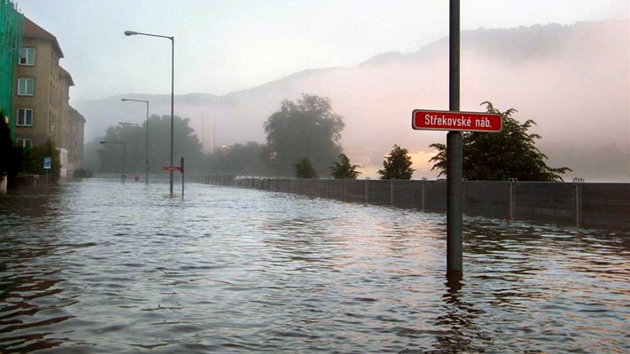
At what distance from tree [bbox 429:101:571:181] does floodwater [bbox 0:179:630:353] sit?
2014cm

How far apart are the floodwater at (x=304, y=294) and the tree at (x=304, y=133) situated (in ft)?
345

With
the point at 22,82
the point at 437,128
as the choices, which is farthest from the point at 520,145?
the point at 22,82

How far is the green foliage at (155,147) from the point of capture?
175 m

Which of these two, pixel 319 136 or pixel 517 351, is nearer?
pixel 517 351

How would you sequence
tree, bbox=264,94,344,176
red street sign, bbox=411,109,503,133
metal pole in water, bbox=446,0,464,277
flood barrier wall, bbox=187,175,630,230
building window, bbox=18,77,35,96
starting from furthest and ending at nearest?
tree, bbox=264,94,344,176 < building window, bbox=18,77,35,96 < flood barrier wall, bbox=187,175,630,230 < metal pole in water, bbox=446,0,464,277 < red street sign, bbox=411,109,503,133

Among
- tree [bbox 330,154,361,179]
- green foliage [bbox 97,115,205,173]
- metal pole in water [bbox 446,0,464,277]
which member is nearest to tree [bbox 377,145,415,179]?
tree [bbox 330,154,361,179]

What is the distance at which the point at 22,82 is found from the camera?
78375 millimetres

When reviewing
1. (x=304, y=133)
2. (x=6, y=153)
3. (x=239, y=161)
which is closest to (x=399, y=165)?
(x=6, y=153)

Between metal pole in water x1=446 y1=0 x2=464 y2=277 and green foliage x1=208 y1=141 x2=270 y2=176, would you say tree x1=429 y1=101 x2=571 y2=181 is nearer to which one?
metal pole in water x1=446 y1=0 x2=464 y2=277

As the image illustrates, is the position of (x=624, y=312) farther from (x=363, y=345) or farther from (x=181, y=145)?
(x=181, y=145)

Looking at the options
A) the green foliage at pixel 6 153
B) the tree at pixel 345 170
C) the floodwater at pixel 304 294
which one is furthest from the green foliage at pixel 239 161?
the floodwater at pixel 304 294

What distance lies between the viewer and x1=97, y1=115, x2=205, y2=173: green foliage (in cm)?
17475

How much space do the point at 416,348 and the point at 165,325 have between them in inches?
86.2

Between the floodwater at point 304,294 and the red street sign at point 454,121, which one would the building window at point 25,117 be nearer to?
the floodwater at point 304,294
